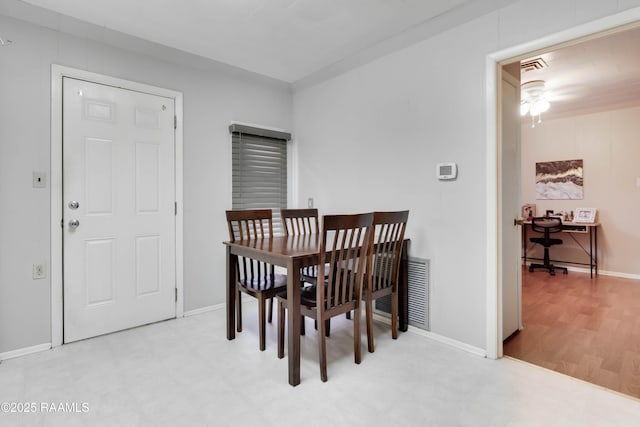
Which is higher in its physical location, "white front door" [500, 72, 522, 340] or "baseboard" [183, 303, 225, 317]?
"white front door" [500, 72, 522, 340]

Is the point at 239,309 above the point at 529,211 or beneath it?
beneath

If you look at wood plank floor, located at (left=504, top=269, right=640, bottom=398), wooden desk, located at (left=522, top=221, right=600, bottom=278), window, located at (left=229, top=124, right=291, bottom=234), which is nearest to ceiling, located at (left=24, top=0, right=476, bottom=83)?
window, located at (left=229, top=124, right=291, bottom=234)

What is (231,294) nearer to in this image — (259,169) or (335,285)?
(335,285)

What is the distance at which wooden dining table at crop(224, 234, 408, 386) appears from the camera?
1.94 m

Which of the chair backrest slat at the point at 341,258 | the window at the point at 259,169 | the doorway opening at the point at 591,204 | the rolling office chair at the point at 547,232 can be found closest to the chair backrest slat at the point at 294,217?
the window at the point at 259,169

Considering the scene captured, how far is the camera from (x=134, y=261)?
9.46 ft

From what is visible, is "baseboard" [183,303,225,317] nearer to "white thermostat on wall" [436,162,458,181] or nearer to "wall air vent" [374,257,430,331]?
"wall air vent" [374,257,430,331]

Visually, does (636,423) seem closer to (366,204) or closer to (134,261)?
(366,204)

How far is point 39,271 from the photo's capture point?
2.44 meters

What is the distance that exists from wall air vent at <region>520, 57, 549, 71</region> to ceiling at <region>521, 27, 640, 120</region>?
0.12 ft

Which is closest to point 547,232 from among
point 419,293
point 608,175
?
point 608,175

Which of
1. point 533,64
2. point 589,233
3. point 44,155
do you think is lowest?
point 589,233

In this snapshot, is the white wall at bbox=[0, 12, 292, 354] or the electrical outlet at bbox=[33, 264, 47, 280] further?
the electrical outlet at bbox=[33, 264, 47, 280]

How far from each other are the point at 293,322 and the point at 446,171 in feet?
5.27
